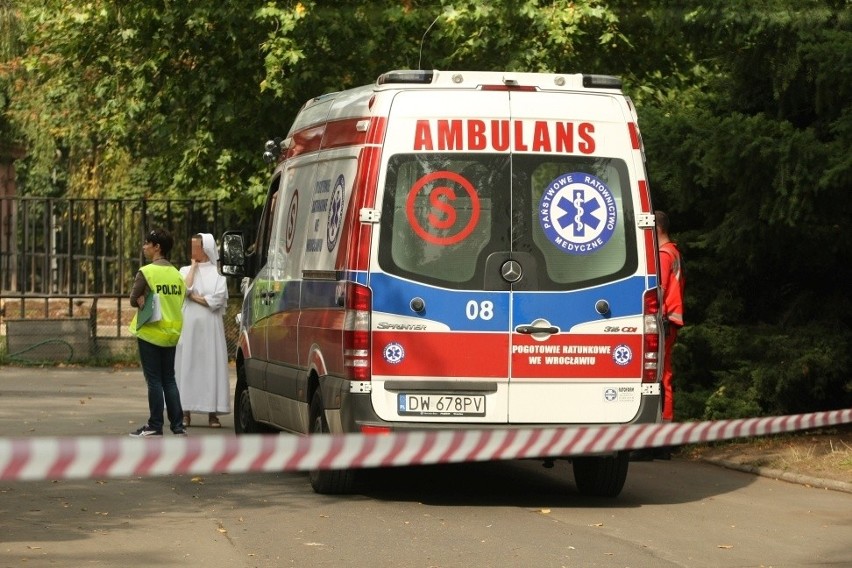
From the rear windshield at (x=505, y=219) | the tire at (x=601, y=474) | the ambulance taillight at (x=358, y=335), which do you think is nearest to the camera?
the ambulance taillight at (x=358, y=335)

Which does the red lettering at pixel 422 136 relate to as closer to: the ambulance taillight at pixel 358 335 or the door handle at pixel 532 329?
the ambulance taillight at pixel 358 335

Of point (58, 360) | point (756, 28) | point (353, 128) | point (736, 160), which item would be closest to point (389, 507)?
point (353, 128)

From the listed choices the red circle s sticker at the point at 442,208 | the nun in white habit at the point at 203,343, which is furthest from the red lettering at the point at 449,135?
the nun in white habit at the point at 203,343

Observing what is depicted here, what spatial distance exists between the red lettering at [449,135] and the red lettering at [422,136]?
0.22 feet

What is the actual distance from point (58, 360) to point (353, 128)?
13536 millimetres

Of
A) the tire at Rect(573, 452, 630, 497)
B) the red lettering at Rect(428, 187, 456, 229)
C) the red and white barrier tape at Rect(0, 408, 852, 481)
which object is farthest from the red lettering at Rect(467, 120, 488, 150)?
the tire at Rect(573, 452, 630, 497)

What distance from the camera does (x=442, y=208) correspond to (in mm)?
9820

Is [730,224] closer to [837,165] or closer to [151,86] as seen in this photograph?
[837,165]

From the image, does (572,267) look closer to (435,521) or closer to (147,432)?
(435,521)

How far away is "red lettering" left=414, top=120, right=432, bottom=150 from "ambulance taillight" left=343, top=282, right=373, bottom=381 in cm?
91

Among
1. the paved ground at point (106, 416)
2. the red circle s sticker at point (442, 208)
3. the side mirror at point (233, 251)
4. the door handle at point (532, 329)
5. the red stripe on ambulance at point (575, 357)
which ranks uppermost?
the red circle s sticker at point (442, 208)

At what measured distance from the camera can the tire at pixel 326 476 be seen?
33.6ft

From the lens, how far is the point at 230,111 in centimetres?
2098

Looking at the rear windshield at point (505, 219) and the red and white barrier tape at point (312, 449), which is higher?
the rear windshield at point (505, 219)
